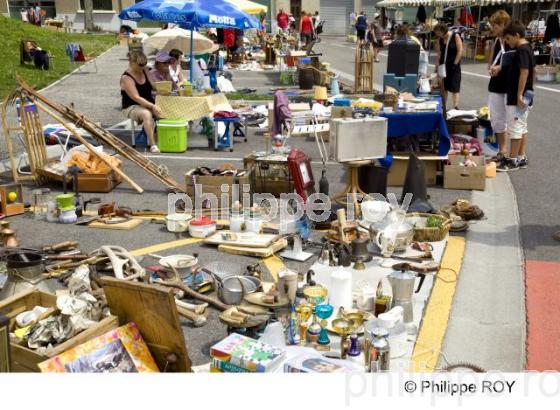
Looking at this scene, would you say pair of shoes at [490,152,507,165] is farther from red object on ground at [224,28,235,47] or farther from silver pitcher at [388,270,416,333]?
red object on ground at [224,28,235,47]

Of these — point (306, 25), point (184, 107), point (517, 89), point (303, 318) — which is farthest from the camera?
point (306, 25)

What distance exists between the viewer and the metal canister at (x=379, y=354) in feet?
14.3

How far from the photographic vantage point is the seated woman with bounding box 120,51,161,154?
11.2 m

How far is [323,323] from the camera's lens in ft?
16.5

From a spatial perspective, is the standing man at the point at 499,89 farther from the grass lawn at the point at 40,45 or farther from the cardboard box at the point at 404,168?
the grass lawn at the point at 40,45

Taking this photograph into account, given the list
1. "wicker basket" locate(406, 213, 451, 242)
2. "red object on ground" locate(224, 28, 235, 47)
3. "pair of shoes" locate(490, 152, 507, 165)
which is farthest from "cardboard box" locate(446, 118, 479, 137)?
"red object on ground" locate(224, 28, 235, 47)

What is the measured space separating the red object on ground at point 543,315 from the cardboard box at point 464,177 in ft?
8.70

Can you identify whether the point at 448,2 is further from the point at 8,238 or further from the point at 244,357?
the point at 244,357

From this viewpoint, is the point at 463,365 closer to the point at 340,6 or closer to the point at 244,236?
the point at 244,236

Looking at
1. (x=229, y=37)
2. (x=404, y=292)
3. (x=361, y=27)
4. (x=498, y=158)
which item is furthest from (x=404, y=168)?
(x=361, y=27)

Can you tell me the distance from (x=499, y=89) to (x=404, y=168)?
86.9 inches

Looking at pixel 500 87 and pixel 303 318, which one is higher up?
pixel 500 87

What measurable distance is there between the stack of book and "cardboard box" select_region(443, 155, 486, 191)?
5.45 meters

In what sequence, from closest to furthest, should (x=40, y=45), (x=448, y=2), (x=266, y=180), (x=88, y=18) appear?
(x=266, y=180) → (x=40, y=45) → (x=448, y=2) → (x=88, y=18)
